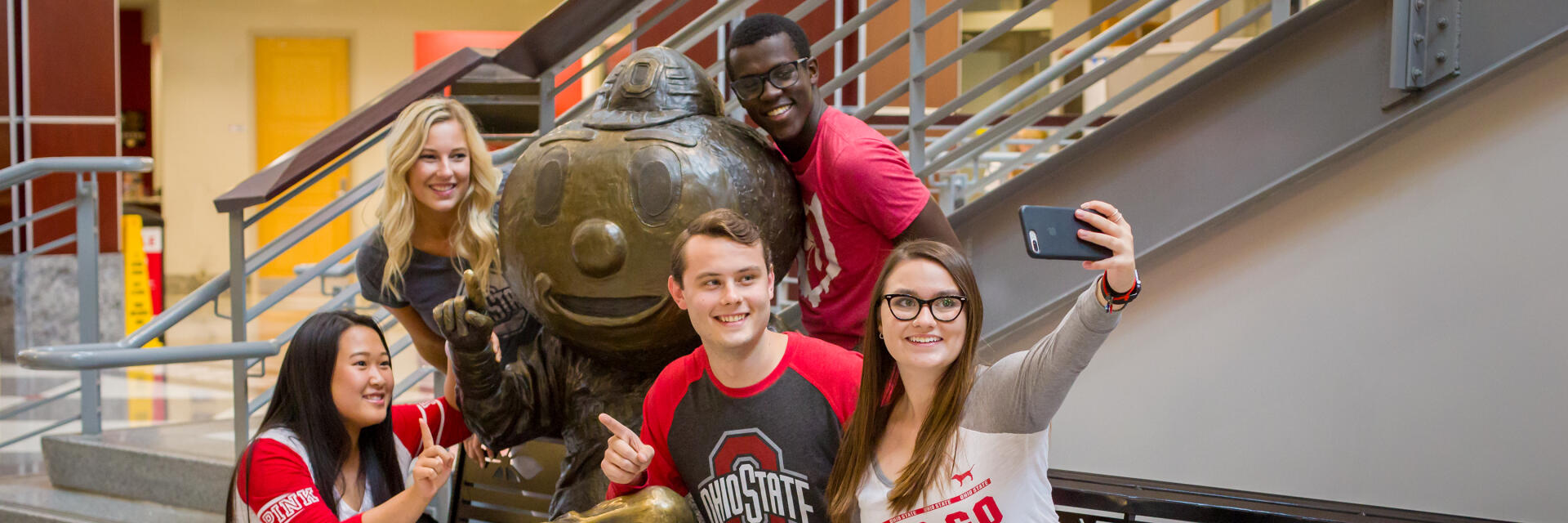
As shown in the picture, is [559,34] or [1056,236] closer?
[1056,236]

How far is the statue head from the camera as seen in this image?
7.39 feet

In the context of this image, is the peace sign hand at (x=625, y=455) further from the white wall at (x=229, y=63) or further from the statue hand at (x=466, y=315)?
the white wall at (x=229, y=63)

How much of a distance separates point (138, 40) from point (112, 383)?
318 inches

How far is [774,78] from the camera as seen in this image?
2.31 metres

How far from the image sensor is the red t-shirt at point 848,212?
7.49 feet

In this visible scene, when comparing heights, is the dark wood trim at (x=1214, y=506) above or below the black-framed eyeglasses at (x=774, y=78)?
below

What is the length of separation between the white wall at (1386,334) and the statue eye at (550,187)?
153 centimetres

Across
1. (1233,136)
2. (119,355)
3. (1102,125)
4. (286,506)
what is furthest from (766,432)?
(119,355)

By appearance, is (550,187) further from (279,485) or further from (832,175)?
(279,485)

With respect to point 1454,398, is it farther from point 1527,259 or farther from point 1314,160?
point 1314,160

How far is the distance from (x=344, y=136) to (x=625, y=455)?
6.00 ft

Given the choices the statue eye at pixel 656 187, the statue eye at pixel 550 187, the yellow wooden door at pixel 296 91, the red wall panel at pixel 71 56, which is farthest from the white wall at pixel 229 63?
the statue eye at pixel 656 187

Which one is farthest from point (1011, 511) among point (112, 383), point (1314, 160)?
point (112, 383)

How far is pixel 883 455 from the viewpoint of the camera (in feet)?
5.93
